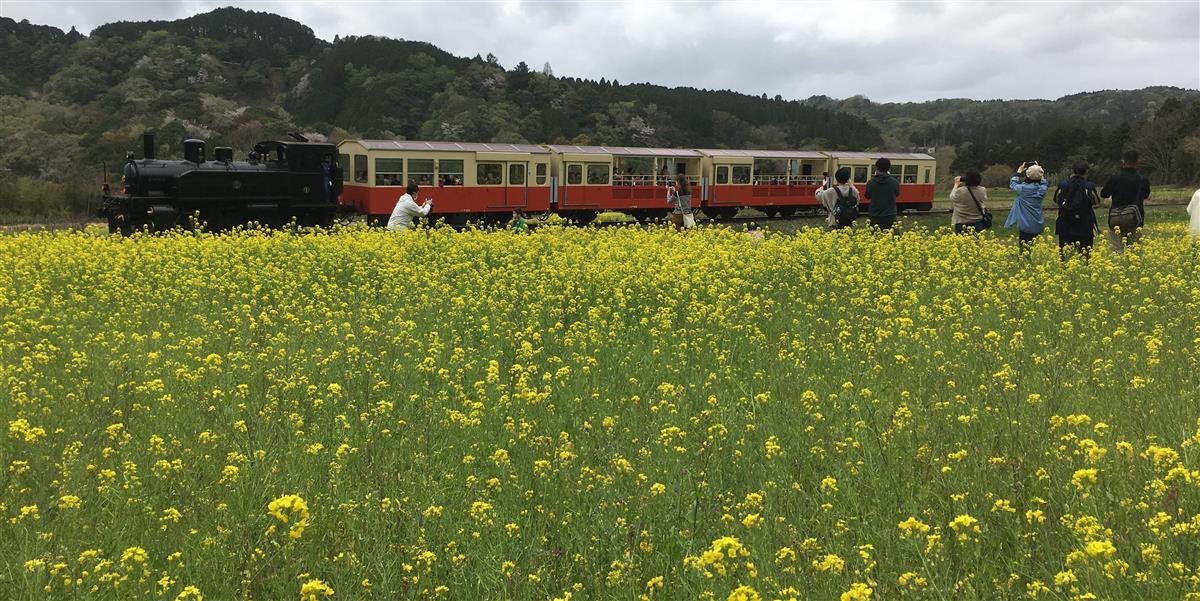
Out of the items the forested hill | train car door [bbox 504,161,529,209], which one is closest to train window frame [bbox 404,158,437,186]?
train car door [bbox 504,161,529,209]

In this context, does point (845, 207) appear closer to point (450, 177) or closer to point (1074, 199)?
point (1074, 199)

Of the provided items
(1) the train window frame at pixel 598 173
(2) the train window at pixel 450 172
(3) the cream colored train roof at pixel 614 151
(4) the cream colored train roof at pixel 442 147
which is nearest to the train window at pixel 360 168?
(4) the cream colored train roof at pixel 442 147

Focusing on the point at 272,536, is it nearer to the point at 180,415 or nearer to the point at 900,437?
the point at 180,415

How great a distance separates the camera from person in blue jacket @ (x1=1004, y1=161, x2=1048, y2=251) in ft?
37.6

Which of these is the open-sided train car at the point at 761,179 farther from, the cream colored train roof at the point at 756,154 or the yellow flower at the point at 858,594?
the yellow flower at the point at 858,594

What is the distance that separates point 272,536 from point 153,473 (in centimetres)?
Answer: 115

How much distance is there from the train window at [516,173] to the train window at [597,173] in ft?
8.06

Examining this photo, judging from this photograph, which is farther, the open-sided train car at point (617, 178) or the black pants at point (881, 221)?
the open-sided train car at point (617, 178)

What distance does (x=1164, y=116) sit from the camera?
74500 mm

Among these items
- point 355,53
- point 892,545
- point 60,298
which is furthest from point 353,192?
point 355,53

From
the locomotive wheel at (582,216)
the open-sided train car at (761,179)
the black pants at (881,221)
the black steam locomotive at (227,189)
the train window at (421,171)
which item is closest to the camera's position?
the black pants at (881,221)

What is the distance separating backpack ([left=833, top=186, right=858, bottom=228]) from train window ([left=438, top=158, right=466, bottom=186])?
12653mm

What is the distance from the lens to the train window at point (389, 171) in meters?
21.0

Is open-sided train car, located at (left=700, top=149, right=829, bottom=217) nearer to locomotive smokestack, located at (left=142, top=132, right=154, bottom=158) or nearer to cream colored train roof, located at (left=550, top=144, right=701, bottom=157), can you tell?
cream colored train roof, located at (left=550, top=144, right=701, bottom=157)
